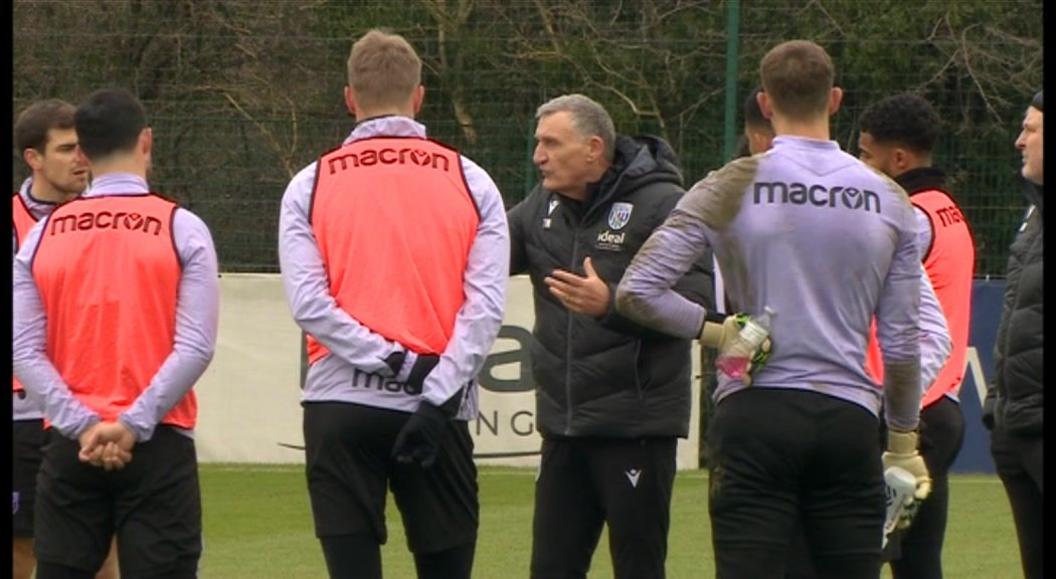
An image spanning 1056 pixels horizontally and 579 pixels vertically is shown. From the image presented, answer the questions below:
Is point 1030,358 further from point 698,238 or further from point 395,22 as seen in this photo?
point 395,22

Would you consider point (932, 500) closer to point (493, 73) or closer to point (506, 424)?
point (506, 424)

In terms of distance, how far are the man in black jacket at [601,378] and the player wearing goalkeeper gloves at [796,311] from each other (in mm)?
1127

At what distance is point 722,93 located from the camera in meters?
14.0

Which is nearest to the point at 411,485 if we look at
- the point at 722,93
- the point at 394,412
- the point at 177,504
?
the point at 394,412

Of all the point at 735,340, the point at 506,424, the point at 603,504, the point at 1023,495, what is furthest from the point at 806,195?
the point at 506,424

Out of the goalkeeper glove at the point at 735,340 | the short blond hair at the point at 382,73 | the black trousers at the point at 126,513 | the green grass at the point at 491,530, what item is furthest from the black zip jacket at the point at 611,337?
the green grass at the point at 491,530

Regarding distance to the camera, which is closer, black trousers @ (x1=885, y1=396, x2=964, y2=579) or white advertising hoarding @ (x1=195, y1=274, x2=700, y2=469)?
black trousers @ (x1=885, y1=396, x2=964, y2=579)

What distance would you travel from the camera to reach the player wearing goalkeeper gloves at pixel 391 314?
5.86 meters

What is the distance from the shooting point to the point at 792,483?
5.43m

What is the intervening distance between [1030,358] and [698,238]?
1.01m

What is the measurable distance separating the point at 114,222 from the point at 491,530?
560cm

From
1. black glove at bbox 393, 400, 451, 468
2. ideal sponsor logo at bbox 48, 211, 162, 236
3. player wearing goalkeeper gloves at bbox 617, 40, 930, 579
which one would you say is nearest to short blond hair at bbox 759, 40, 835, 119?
player wearing goalkeeper gloves at bbox 617, 40, 930, 579

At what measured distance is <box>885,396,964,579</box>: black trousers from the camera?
709 centimetres

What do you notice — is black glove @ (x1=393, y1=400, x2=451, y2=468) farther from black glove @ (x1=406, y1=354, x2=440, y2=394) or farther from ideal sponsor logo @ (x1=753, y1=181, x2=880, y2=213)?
ideal sponsor logo @ (x1=753, y1=181, x2=880, y2=213)
